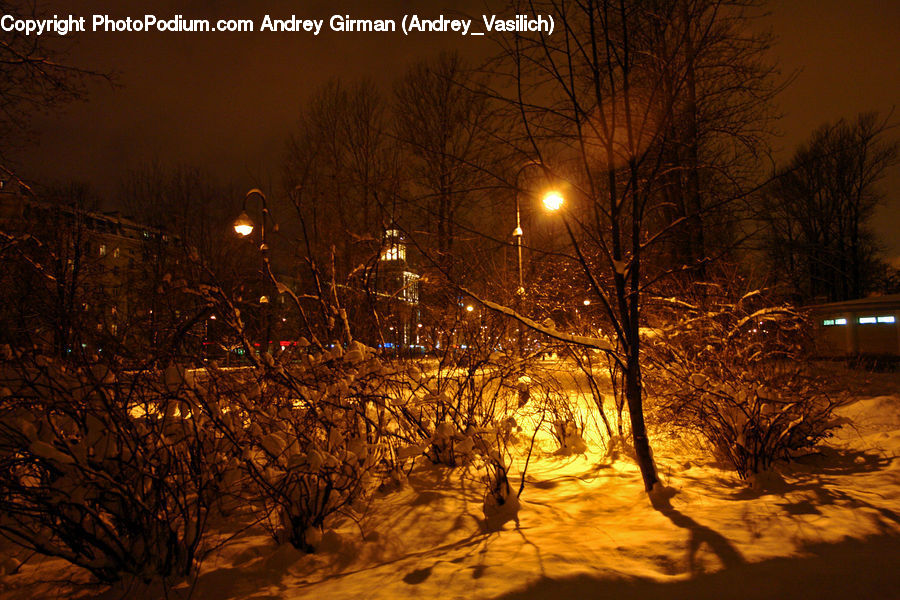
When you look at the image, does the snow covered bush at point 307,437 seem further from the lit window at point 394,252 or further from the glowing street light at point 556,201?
the glowing street light at point 556,201

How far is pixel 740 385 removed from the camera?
5.02 metres

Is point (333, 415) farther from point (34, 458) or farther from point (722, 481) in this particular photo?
point (722, 481)

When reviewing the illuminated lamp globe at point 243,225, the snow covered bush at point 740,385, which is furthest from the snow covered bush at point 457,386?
the illuminated lamp globe at point 243,225

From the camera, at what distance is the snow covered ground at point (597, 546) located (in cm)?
276

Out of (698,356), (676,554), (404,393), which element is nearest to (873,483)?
(698,356)

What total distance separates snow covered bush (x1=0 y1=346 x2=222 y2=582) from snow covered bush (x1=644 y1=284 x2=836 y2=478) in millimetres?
4420

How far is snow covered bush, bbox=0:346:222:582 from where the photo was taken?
2949mm

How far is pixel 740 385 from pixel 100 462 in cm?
527

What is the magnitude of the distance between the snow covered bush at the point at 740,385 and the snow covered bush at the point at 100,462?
14.5 ft

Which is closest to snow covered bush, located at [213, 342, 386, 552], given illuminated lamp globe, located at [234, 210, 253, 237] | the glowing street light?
the glowing street light

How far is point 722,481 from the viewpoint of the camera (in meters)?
5.01

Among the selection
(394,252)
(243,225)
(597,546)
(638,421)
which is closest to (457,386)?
(394,252)

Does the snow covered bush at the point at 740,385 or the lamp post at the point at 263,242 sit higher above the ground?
the lamp post at the point at 263,242

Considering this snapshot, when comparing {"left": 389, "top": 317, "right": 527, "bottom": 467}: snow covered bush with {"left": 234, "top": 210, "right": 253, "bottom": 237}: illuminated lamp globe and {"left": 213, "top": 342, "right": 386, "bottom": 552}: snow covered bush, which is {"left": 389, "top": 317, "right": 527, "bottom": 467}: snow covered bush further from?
{"left": 234, "top": 210, "right": 253, "bottom": 237}: illuminated lamp globe
